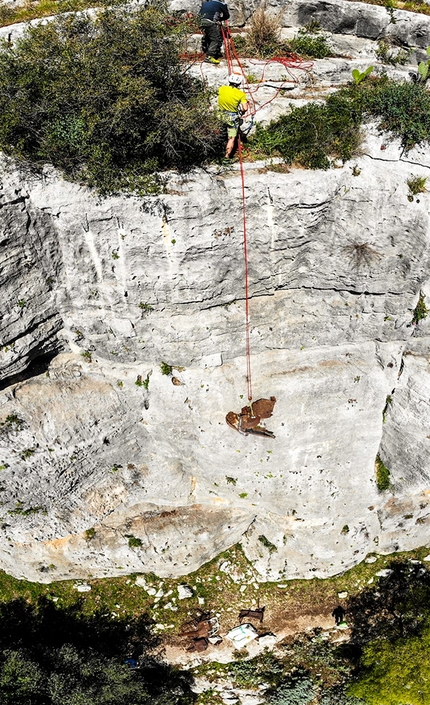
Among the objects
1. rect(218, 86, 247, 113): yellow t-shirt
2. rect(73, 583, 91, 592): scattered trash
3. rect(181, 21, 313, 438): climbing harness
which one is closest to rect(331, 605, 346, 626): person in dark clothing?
rect(181, 21, 313, 438): climbing harness

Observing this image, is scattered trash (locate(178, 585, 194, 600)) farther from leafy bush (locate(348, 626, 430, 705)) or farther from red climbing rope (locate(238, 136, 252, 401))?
red climbing rope (locate(238, 136, 252, 401))

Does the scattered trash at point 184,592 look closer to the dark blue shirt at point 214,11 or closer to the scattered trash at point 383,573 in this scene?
the scattered trash at point 383,573

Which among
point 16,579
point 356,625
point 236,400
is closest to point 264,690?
point 356,625

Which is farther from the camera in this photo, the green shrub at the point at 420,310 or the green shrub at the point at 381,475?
the green shrub at the point at 381,475

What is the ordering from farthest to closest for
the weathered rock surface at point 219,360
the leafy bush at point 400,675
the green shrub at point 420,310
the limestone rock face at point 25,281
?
the leafy bush at point 400,675 < the green shrub at point 420,310 < the weathered rock surface at point 219,360 < the limestone rock face at point 25,281

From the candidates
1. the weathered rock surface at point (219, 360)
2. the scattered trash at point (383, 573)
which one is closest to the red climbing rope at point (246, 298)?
the weathered rock surface at point (219, 360)

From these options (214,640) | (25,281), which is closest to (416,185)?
(25,281)
